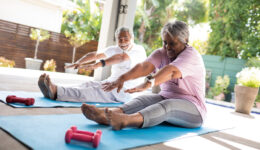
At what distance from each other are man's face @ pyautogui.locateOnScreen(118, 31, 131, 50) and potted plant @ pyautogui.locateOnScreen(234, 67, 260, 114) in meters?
2.59

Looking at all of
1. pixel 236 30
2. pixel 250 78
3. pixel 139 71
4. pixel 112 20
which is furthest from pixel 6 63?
pixel 236 30

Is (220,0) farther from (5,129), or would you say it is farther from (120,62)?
(5,129)

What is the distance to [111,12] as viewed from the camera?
17.0ft

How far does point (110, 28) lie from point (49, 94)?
9.83ft

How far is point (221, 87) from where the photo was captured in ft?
24.8

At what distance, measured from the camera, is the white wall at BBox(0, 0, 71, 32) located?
910 cm

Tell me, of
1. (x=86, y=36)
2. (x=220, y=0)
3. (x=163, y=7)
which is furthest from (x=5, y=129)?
(x=163, y=7)

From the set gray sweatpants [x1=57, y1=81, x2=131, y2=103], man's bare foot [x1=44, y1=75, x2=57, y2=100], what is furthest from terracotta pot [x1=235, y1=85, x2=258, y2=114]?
man's bare foot [x1=44, y1=75, x2=57, y2=100]

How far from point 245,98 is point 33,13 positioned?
906cm

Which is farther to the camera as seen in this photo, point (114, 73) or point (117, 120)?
point (114, 73)

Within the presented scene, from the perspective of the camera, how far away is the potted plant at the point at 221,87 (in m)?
7.51

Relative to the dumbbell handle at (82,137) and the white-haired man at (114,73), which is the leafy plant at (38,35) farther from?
the dumbbell handle at (82,137)

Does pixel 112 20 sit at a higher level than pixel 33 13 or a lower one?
lower

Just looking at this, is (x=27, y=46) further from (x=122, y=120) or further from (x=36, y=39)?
(x=122, y=120)
